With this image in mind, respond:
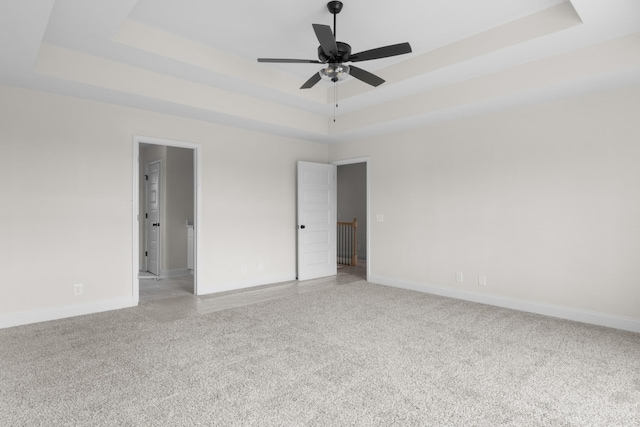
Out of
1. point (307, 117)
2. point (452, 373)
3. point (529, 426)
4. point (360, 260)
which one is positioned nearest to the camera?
point (529, 426)

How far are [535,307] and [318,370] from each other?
9.86ft

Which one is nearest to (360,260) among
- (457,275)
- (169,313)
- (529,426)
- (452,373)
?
(457,275)

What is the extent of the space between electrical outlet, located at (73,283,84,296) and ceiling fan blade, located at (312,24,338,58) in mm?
3747

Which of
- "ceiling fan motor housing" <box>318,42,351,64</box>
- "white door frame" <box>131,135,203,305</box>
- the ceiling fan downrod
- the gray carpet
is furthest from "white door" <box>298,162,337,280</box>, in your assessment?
the ceiling fan downrod

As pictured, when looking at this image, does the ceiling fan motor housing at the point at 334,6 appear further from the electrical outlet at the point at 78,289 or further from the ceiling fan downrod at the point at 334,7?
the electrical outlet at the point at 78,289

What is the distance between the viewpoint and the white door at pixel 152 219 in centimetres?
671

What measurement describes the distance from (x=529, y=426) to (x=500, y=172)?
3.25 meters

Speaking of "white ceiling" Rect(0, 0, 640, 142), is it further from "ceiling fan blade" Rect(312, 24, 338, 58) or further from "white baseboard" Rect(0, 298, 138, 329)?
"white baseboard" Rect(0, 298, 138, 329)

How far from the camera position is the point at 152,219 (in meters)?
6.96

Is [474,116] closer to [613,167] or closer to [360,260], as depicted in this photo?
[613,167]

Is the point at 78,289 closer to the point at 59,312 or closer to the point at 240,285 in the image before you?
the point at 59,312

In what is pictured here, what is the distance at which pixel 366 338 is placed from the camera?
11.1 ft

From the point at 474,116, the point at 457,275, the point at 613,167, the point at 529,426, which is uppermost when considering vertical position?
the point at 474,116

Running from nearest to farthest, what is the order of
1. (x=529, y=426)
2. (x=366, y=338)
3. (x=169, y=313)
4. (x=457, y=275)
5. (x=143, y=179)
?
(x=529, y=426) < (x=366, y=338) < (x=169, y=313) < (x=457, y=275) < (x=143, y=179)
